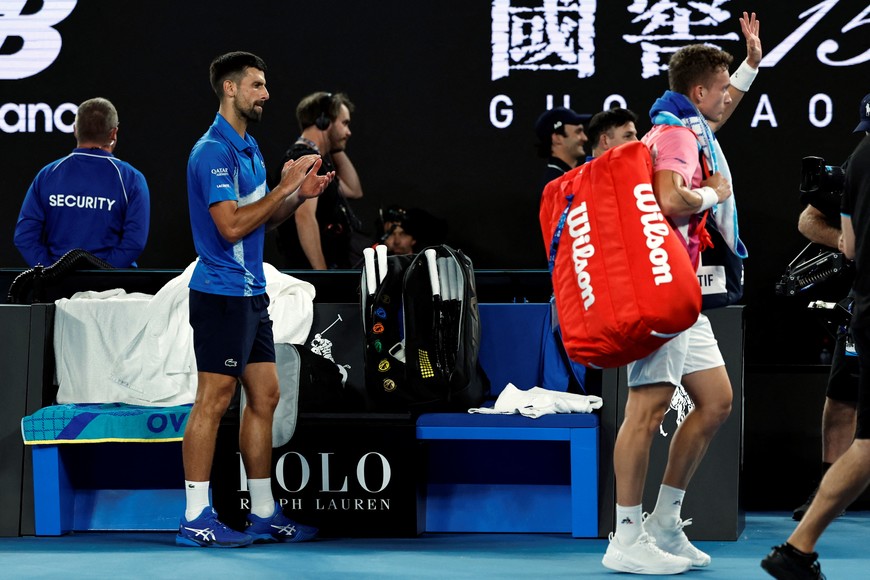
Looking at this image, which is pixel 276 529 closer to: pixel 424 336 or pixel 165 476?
pixel 165 476

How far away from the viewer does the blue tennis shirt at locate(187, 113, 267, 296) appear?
4.61 metres

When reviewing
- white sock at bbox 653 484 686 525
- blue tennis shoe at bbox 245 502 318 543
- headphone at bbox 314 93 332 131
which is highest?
headphone at bbox 314 93 332 131

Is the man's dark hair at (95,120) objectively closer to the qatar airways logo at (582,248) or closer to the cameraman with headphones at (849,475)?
the qatar airways logo at (582,248)

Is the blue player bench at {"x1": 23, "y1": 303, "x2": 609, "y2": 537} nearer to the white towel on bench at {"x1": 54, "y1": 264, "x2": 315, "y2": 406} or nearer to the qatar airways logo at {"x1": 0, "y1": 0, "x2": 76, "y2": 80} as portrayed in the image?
the white towel on bench at {"x1": 54, "y1": 264, "x2": 315, "y2": 406}

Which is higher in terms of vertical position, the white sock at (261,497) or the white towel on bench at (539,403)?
the white towel on bench at (539,403)

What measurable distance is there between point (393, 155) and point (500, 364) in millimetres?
2063

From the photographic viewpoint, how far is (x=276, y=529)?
4789 millimetres

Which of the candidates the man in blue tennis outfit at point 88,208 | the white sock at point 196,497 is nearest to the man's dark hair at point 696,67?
the white sock at point 196,497

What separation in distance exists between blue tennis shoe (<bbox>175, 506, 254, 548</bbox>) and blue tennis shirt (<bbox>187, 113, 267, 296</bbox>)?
0.82 m

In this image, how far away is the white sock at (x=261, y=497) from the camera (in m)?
4.75

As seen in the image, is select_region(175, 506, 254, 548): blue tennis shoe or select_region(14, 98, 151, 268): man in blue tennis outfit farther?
select_region(14, 98, 151, 268): man in blue tennis outfit

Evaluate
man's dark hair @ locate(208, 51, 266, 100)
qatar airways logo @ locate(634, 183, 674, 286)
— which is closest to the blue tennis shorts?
man's dark hair @ locate(208, 51, 266, 100)

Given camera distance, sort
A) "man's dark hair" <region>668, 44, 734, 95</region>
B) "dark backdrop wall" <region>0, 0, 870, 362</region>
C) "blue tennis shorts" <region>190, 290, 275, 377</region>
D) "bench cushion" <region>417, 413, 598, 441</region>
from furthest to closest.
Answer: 1. "dark backdrop wall" <region>0, 0, 870, 362</region>
2. "bench cushion" <region>417, 413, 598, 441</region>
3. "blue tennis shorts" <region>190, 290, 275, 377</region>
4. "man's dark hair" <region>668, 44, 734, 95</region>

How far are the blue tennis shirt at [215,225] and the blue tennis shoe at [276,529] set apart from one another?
85 cm
